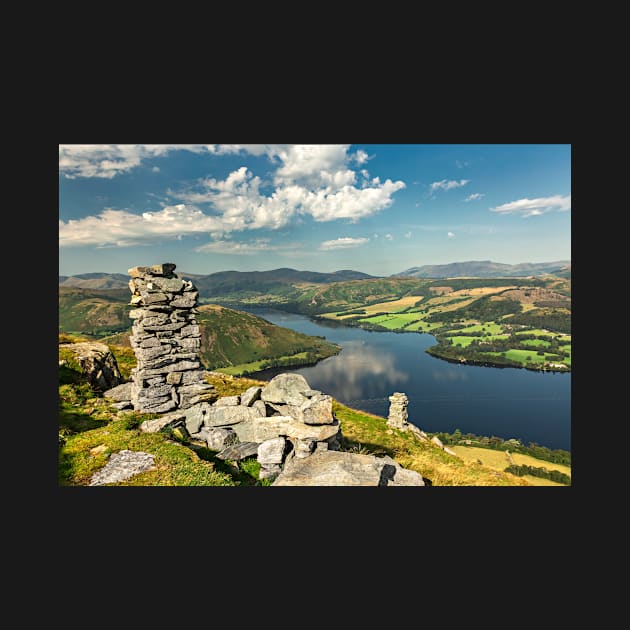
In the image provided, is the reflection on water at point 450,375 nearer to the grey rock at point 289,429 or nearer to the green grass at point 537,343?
the green grass at point 537,343

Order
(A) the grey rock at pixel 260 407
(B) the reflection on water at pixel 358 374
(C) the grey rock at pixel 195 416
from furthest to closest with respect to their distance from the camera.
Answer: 1. (B) the reflection on water at pixel 358 374
2. (C) the grey rock at pixel 195 416
3. (A) the grey rock at pixel 260 407

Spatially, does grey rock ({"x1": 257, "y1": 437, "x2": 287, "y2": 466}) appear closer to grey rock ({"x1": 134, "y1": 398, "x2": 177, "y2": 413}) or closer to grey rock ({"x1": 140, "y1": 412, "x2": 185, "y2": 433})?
grey rock ({"x1": 140, "y1": 412, "x2": 185, "y2": 433})

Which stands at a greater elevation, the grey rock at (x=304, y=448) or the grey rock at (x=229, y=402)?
the grey rock at (x=229, y=402)

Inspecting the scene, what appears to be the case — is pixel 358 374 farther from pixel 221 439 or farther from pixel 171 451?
pixel 171 451

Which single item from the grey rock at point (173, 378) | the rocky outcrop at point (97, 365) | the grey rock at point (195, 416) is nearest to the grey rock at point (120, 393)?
the rocky outcrop at point (97, 365)

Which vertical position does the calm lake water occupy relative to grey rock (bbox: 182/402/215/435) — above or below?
below

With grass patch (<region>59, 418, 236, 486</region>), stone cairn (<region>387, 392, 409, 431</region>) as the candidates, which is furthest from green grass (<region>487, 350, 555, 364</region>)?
grass patch (<region>59, 418, 236, 486</region>)

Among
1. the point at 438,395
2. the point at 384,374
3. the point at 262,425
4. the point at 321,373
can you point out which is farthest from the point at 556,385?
the point at 262,425
